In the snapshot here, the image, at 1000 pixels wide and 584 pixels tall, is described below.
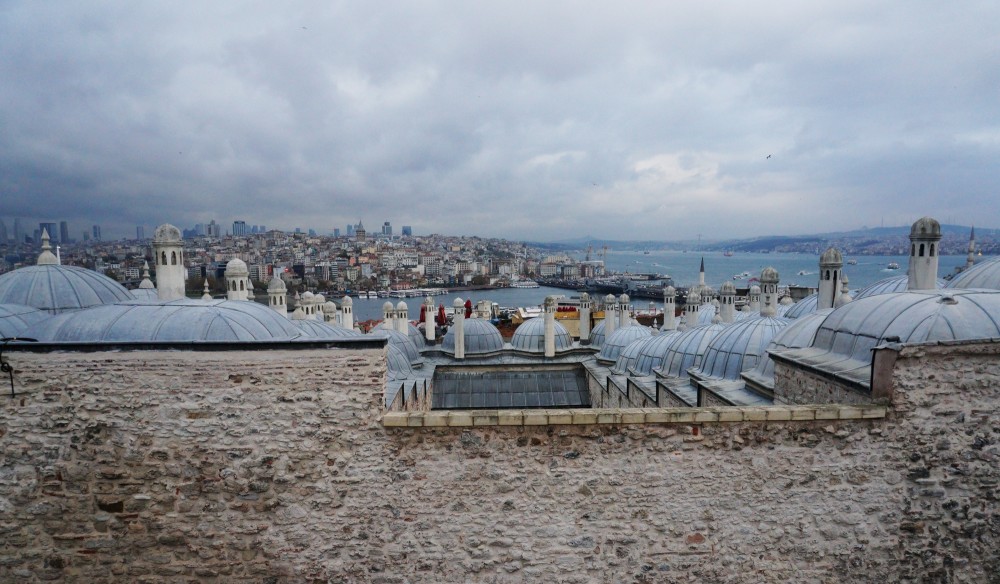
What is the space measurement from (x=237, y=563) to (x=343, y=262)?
86.8m

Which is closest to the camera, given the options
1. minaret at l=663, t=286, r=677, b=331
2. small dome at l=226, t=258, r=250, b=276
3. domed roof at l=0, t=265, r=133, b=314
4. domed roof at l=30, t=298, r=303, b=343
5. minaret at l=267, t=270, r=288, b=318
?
domed roof at l=30, t=298, r=303, b=343

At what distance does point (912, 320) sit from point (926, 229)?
4.92 meters

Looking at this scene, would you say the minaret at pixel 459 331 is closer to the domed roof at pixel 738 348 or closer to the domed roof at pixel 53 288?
the domed roof at pixel 738 348

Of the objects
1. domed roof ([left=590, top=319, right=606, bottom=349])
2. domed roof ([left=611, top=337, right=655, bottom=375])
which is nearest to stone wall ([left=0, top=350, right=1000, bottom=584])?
domed roof ([left=611, top=337, right=655, bottom=375])

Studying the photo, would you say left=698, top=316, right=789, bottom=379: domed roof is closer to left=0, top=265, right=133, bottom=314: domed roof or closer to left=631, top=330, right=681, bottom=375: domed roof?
left=631, top=330, right=681, bottom=375: domed roof

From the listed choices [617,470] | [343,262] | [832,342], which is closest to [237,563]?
[617,470]

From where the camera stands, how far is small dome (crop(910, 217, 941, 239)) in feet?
30.6

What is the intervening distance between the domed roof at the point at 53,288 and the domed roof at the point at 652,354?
1401cm

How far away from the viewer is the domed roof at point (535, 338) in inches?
922

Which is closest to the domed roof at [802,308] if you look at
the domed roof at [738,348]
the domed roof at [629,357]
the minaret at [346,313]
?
the domed roof at [629,357]

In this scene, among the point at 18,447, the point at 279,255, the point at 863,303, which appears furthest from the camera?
the point at 279,255

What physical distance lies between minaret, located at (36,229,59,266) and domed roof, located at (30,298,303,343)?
5.86m

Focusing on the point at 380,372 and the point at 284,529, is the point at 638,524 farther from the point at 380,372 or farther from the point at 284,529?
the point at 284,529

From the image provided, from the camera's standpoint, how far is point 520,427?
207 inches
